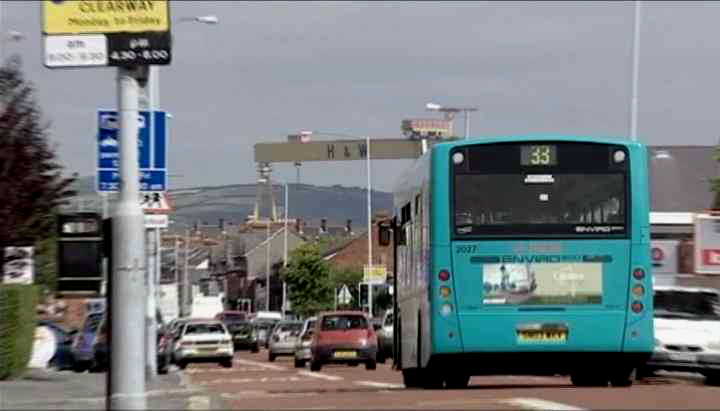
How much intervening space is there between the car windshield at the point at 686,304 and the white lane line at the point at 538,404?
12.0 meters

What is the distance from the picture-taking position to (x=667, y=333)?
27656 mm

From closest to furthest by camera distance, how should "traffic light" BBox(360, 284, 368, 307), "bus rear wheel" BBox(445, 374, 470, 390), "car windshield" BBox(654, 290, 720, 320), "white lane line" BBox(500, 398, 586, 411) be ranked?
"white lane line" BBox(500, 398, 586, 411) → "bus rear wheel" BBox(445, 374, 470, 390) → "car windshield" BBox(654, 290, 720, 320) → "traffic light" BBox(360, 284, 368, 307)

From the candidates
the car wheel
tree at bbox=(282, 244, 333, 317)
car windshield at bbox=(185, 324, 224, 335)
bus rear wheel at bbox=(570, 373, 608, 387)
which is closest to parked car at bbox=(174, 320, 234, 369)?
car windshield at bbox=(185, 324, 224, 335)

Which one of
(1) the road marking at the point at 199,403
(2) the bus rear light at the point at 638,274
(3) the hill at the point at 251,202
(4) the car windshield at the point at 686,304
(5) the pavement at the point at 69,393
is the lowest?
(5) the pavement at the point at 69,393

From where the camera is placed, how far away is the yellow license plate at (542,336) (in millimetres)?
20125

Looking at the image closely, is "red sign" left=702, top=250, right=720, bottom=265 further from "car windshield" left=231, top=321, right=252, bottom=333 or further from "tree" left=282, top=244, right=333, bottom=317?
"tree" left=282, top=244, right=333, bottom=317

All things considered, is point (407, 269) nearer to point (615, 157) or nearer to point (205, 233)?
point (615, 157)

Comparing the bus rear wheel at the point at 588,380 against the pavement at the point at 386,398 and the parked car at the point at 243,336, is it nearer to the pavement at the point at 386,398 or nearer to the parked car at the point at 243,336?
the pavement at the point at 386,398

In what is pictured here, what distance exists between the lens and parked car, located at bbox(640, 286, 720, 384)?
2727cm

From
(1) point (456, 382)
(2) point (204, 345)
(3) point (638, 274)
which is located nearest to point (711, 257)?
(1) point (456, 382)

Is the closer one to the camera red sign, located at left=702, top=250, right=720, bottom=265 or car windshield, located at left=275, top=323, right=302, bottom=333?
red sign, located at left=702, top=250, right=720, bottom=265

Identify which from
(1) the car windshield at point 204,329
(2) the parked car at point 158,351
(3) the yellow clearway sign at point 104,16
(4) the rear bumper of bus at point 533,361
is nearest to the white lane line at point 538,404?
(4) the rear bumper of bus at point 533,361

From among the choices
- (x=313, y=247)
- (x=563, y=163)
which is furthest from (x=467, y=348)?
(x=313, y=247)

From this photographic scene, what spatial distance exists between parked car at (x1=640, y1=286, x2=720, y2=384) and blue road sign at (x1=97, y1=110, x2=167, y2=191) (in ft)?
29.9
